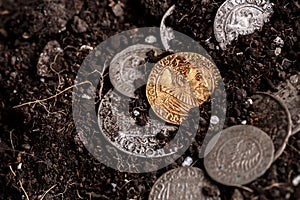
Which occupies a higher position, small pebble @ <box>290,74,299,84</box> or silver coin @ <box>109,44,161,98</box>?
small pebble @ <box>290,74,299,84</box>

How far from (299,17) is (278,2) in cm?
10

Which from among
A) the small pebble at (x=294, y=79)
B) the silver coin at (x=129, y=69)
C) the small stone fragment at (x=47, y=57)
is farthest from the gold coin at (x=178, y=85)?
the small stone fragment at (x=47, y=57)

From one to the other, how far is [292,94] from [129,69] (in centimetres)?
67

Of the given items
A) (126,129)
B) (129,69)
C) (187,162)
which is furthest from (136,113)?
(187,162)

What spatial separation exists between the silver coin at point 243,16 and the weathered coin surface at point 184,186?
59 centimetres

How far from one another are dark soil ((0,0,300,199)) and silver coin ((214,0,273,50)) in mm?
31

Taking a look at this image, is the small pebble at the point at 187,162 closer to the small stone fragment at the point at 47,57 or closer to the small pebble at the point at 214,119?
the small pebble at the point at 214,119

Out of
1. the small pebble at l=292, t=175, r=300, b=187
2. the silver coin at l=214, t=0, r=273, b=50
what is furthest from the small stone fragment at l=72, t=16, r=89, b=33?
the small pebble at l=292, t=175, r=300, b=187

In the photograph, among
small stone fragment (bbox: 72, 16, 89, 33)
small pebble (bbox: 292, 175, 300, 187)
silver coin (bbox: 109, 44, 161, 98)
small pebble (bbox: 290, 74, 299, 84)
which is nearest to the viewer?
small pebble (bbox: 292, 175, 300, 187)

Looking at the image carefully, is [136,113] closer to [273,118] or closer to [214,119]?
[214,119]

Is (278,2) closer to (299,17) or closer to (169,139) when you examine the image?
(299,17)

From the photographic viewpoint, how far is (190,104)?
2.00 meters

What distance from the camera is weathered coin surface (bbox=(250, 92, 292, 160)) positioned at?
1.83 meters

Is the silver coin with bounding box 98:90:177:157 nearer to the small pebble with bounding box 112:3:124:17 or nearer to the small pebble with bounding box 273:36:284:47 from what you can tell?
the small pebble with bounding box 112:3:124:17
